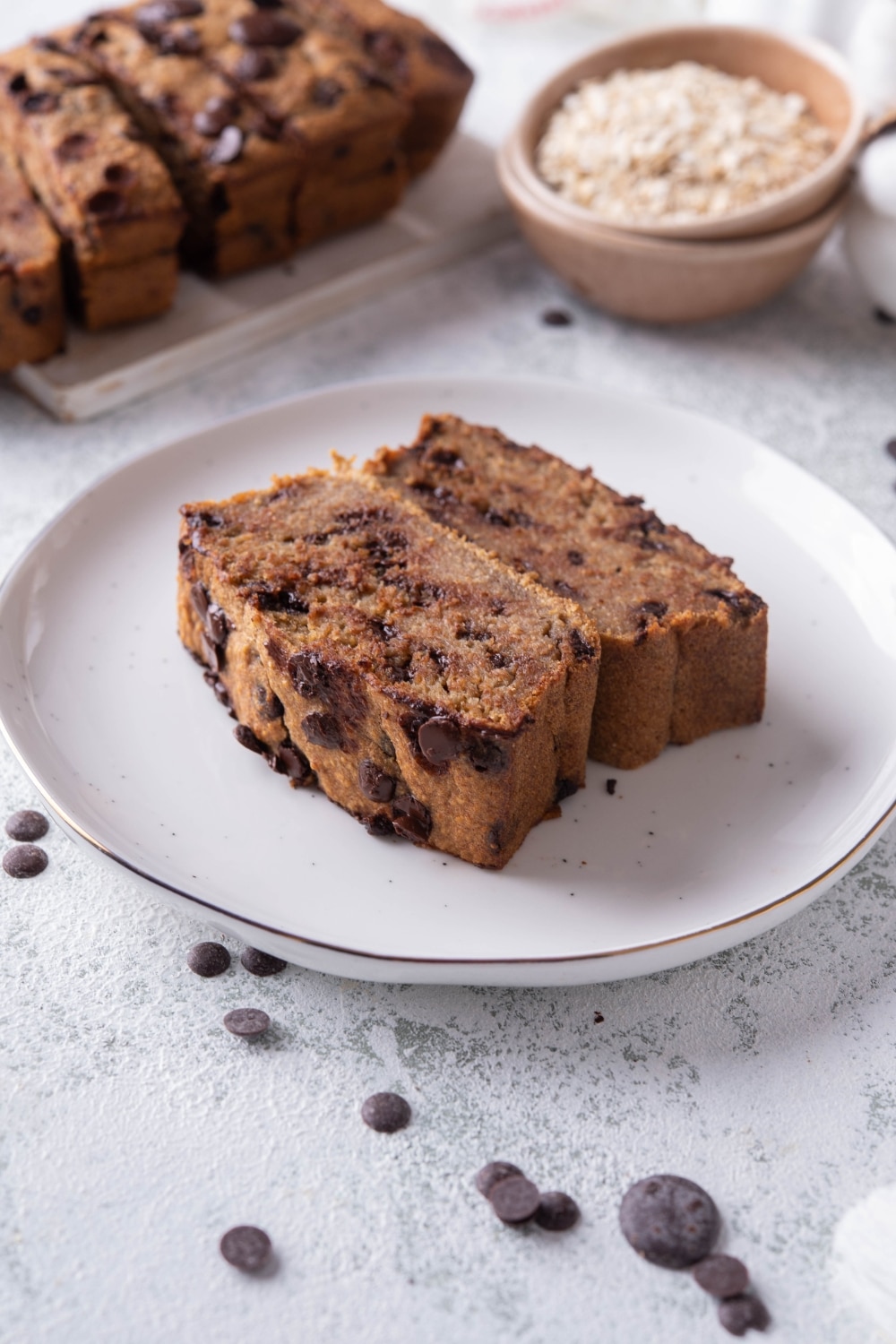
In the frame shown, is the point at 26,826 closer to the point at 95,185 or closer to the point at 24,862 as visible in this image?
the point at 24,862

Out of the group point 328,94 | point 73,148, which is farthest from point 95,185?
point 328,94

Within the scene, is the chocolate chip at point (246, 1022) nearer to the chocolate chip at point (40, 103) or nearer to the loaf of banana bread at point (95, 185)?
the loaf of banana bread at point (95, 185)

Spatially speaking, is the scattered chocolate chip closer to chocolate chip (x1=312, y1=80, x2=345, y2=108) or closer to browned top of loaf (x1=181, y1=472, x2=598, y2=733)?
chocolate chip (x1=312, y1=80, x2=345, y2=108)

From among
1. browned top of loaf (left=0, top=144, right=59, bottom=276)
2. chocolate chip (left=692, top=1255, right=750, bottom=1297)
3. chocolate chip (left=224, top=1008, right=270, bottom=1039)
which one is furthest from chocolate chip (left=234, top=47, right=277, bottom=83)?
chocolate chip (left=692, top=1255, right=750, bottom=1297)

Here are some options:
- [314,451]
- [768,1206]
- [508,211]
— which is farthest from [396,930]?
[508,211]

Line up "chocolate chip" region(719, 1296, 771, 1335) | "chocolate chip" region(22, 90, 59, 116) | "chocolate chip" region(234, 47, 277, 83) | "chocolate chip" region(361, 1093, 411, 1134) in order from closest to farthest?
"chocolate chip" region(719, 1296, 771, 1335) → "chocolate chip" region(361, 1093, 411, 1134) → "chocolate chip" region(22, 90, 59, 116) → "chocolate chip" region(234, 47, 277, 83)

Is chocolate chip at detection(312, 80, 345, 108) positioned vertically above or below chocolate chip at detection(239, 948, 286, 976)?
above
